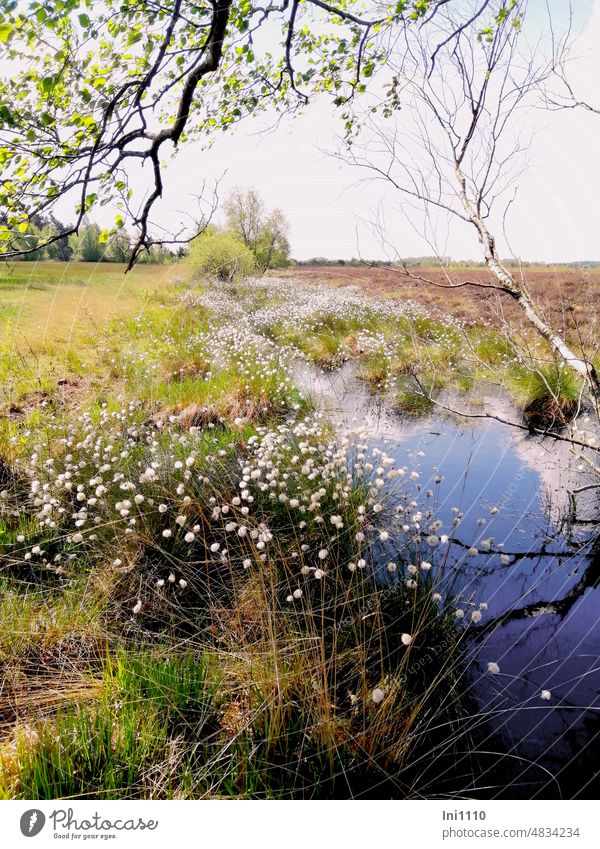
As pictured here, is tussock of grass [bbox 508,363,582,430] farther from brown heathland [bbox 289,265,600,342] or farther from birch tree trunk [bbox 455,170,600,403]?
birch tree trunk [bbox 455,170,600,403]

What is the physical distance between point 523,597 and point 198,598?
2.68 meters

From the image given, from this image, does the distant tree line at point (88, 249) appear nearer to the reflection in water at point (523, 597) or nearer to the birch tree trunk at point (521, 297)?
the birch tree trunk at point (521, 297)

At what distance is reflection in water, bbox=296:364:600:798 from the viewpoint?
2344 mm

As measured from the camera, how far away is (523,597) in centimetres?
345

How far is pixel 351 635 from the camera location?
2725 mm
